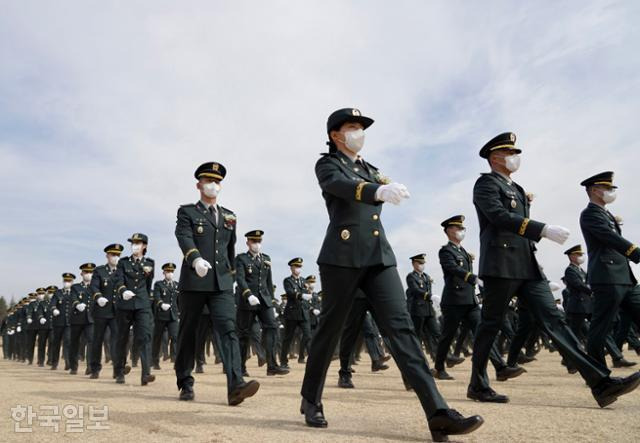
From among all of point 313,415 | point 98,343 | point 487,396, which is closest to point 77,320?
point 98,343

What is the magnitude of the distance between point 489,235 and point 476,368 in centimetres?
141

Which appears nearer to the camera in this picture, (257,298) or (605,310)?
(605,310)

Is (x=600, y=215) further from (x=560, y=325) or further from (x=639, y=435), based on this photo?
(x=639, y=435)

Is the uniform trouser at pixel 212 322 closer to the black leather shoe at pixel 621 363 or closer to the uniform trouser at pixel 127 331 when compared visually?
the uniform trouser at pixel 127 331

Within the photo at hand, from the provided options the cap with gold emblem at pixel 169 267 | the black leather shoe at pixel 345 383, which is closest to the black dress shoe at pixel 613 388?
the black leather shoe at pixel 345 383

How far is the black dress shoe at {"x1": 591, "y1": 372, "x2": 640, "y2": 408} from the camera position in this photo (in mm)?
5121

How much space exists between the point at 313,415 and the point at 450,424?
128 centimetres

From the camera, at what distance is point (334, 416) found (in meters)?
5.30

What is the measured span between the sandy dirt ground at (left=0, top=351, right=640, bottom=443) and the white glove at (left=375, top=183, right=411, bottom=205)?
5.28 ft

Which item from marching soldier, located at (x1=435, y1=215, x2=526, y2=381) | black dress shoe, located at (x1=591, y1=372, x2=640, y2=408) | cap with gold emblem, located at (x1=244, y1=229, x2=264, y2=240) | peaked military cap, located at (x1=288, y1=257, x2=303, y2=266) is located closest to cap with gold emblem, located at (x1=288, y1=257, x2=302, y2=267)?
peaked military cap, located at (x1=288, y1=257, x2=303, y2=266)

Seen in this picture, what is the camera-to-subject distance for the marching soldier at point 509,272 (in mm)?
5312

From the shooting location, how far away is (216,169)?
730cm

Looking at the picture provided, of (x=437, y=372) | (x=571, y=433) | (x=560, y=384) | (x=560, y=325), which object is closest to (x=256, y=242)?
(x=437, y=372)

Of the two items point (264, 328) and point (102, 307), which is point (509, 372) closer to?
point (264, 328)
